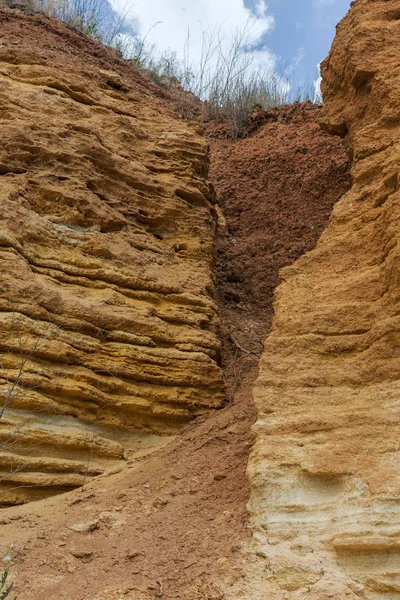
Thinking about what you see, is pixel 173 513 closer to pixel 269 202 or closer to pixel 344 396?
pixel 344 396

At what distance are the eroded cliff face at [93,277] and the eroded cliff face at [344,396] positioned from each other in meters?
1.34

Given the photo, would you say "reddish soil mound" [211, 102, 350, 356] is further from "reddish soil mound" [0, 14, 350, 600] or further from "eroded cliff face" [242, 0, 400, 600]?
"eroded cliff face" [242, 0, 400, 600]

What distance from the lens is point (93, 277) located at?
5.43m

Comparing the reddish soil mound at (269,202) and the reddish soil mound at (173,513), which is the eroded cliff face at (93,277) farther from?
the reddish soil mound at (269,202)

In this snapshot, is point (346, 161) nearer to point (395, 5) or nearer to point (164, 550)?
point (395, 5)

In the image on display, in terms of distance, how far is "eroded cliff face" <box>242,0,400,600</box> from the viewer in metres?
2.86

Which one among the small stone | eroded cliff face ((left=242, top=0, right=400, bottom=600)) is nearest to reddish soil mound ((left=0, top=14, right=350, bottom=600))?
the small stone

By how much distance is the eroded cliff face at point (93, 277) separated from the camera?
14.8 feet

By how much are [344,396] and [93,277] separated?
2626mm

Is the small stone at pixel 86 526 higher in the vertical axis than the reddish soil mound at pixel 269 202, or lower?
lower

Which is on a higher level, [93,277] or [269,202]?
[269,202]

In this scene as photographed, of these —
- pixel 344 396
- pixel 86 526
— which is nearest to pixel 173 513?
pixel 86 526

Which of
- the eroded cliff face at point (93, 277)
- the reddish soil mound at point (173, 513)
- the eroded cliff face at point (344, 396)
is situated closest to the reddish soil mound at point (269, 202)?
the reddish soil mound at point (173, 513)

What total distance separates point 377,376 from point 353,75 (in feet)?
8.96
